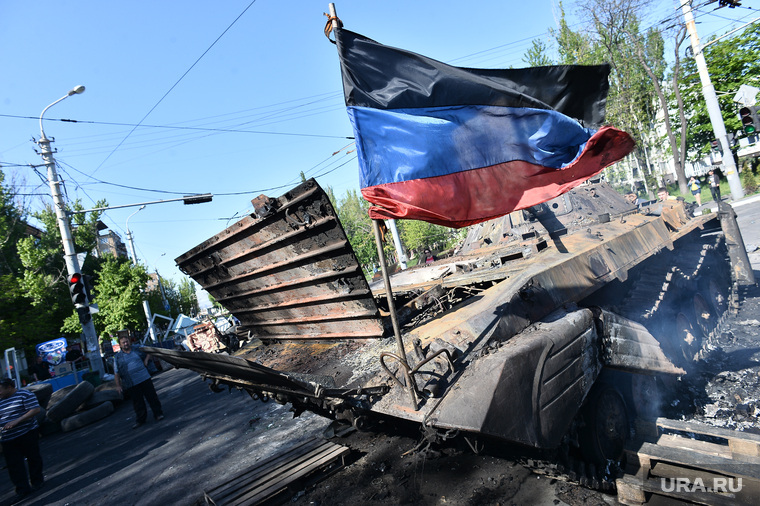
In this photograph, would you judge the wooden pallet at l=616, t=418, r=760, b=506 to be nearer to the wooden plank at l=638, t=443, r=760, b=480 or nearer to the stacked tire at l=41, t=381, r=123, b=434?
the wooden plank at l=638, t=443, r=760, b=480

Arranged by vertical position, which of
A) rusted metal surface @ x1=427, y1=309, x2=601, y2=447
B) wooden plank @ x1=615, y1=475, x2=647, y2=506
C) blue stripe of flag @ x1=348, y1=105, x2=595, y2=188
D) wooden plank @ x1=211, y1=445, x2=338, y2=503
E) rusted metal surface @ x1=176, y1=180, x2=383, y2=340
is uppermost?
blue stripe of flag @ x1=348, y1=105, x2=595, y2=188

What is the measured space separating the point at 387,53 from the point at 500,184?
1.31 meters

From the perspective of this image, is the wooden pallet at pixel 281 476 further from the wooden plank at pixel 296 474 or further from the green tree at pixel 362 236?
the green tree at pixel 362 236

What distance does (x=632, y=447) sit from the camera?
12.0 feet

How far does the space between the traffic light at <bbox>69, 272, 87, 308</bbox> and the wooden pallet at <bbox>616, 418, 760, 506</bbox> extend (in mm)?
11978

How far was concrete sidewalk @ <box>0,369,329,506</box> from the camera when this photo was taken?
209 inches

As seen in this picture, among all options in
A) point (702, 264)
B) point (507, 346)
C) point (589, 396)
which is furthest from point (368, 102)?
point (702, 264)

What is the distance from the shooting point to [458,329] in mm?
3105

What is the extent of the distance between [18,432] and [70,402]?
5705 millimetres

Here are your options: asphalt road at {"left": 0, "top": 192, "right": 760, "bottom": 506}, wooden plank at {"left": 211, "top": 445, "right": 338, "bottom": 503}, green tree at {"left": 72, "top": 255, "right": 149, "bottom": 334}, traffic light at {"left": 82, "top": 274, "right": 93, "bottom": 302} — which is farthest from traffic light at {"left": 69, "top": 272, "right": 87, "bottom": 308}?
green tree at {"left": 72, "top": 255, "right": 149, "bottom": 334}

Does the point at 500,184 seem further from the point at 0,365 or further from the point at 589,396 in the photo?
the point at 0,365

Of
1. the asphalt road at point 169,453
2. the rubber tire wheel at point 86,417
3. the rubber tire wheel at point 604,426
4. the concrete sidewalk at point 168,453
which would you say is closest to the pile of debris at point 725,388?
the rubber tire wheel at point 604,426

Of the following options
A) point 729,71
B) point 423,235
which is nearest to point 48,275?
point 423,235

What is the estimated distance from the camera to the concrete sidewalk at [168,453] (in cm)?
532
